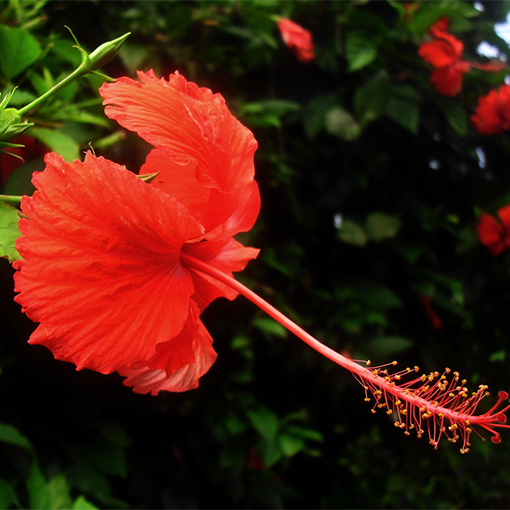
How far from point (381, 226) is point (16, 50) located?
107 cm

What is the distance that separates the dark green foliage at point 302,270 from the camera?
1047mm

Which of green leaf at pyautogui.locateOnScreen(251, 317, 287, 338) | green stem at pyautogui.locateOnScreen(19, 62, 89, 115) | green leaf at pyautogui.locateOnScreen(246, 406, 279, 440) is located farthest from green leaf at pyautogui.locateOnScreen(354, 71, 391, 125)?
green stem at pyautogui.locateOnScreen(19, 62, 89, 115)

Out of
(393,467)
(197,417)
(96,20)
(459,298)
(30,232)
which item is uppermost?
(30,232)

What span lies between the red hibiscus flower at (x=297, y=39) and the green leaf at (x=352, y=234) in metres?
0.53

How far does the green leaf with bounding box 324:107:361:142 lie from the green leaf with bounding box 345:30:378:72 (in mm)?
134

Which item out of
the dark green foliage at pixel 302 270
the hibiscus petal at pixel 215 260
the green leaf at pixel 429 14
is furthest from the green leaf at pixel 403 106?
the hibiscus petal at pixel 215 260

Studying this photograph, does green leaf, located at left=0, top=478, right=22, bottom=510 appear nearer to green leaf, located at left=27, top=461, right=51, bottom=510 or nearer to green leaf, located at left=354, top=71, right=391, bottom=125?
green leaf, located at left=27, top=461, right=51, bottom=510

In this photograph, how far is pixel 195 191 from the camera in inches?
21.0

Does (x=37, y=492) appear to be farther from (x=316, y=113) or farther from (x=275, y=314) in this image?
(x=316, y=113)

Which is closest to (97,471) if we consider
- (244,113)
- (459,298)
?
(244,113)

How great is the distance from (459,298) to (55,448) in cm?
122

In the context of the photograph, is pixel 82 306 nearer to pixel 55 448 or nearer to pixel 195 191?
pixel 195 191

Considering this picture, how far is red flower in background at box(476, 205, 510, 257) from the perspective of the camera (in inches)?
64.9

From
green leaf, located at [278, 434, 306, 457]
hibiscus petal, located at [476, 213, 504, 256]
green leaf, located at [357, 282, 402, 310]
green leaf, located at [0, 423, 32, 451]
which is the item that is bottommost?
green leaf, located at [278, 434, 306, 457]
